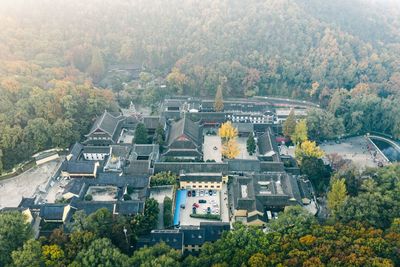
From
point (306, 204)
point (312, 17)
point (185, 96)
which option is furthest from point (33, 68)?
point (312, 17)

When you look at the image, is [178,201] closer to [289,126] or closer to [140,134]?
[140,134]

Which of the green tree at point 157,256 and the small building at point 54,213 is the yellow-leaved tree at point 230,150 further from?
the small building at point 54,213

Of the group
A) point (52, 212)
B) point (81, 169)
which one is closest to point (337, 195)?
point (81, 169)

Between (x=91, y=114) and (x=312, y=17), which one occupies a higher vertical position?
(x=312, y=17)

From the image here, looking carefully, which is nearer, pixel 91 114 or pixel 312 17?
pixel 91 114

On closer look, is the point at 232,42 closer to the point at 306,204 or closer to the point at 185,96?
the point at 185,96

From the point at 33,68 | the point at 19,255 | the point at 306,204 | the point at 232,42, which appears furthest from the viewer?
the point at 232,42

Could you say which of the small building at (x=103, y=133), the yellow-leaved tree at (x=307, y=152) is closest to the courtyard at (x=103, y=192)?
the small building at (x=103, y=133)
